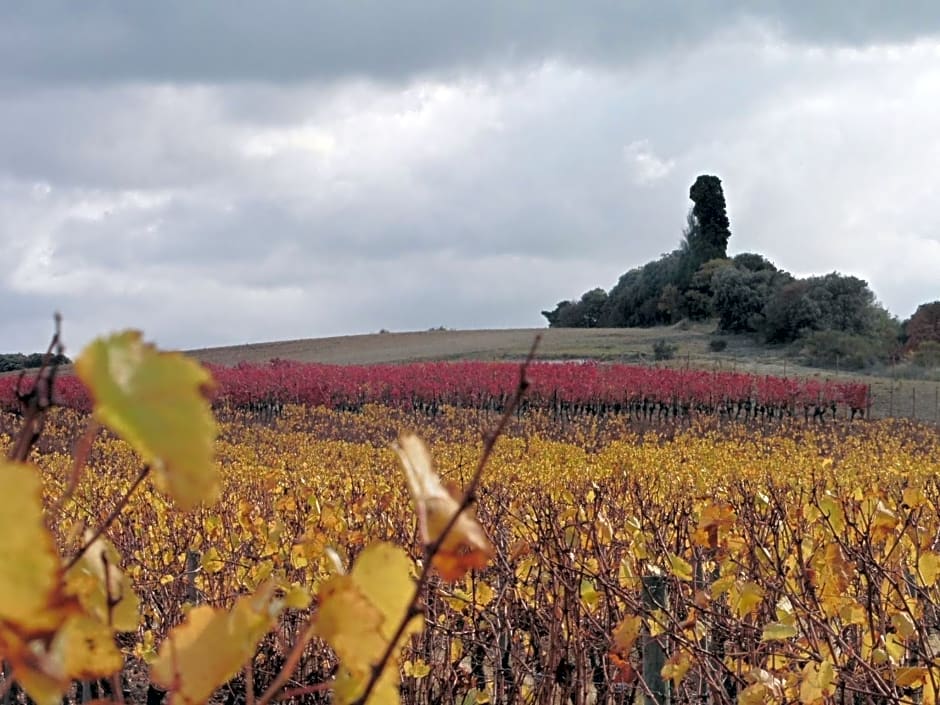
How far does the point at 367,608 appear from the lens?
0.67 metres

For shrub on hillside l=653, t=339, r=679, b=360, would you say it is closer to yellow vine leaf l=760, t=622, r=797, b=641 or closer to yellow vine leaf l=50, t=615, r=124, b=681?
yellow vine leaf l=760, t=622, r=797, b=641

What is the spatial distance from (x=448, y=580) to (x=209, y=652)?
0.15 metres

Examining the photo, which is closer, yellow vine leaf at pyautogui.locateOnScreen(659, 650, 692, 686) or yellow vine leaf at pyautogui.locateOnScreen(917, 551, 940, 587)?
yellow vine leaf at pyautogui.locateOnScreen(917, 551, 940, 587)

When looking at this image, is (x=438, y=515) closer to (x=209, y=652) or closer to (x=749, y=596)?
(x=209, y=652)

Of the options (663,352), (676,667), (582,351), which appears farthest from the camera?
(582,351)

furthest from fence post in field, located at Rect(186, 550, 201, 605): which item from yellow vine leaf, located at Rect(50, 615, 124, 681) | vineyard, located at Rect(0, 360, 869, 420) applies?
vineyard, located at Rect(0, 360, 869, 420)

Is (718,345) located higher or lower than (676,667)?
higher

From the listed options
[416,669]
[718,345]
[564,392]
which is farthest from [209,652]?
[718,345]

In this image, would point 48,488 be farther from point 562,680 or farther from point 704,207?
point 704,207

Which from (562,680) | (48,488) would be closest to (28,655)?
(562,680)

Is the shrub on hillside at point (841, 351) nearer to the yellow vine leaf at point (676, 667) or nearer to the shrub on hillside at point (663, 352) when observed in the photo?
the shrub on hillside at point (663, 352)

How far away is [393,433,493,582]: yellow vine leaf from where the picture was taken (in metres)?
0.63

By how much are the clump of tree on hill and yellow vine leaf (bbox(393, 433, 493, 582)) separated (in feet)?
113

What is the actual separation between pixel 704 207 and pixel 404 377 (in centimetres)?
3095
